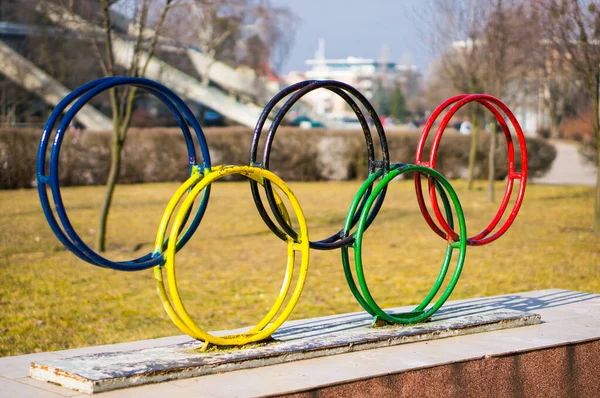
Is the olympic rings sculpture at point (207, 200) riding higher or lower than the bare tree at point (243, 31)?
lower

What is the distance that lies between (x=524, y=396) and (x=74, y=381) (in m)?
2.36

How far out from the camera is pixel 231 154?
2295 cm

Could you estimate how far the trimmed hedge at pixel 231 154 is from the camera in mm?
19984

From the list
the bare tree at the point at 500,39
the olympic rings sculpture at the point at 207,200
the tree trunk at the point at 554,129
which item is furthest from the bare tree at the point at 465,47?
the tree trunk at the point at 554,129

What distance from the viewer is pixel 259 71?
5716 cm

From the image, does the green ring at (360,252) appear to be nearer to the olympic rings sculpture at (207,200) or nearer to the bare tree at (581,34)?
the olympic rings sculpture at (207,200)

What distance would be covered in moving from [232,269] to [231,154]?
1326cm

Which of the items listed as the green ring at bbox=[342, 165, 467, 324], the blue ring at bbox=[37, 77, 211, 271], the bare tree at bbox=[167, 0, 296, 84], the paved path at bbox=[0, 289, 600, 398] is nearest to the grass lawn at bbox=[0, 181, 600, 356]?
the paved path at bbox=[0, 289, 600, 398]

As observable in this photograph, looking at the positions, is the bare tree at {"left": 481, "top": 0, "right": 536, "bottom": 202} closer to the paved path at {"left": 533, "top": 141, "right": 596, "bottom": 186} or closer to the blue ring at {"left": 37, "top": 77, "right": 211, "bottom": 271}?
the paved path at {"left": 533, "top": 141, "right": 596, "bottom": 186}

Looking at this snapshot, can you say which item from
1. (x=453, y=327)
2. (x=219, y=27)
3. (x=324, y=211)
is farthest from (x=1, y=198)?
(x=219, y=27)

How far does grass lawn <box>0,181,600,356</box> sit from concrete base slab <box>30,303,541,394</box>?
197 cm

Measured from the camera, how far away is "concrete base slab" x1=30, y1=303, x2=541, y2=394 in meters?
3.87

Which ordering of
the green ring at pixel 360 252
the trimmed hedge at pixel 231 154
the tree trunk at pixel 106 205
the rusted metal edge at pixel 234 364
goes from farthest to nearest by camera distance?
the trimmed hedge at pixel 231 154 → the tree trunk at pixel 106 205 → the green ring at pixel 360 252 → the rusted metal edge at pixel 234 364

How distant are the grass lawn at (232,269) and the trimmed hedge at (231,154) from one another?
3289 millimetres
